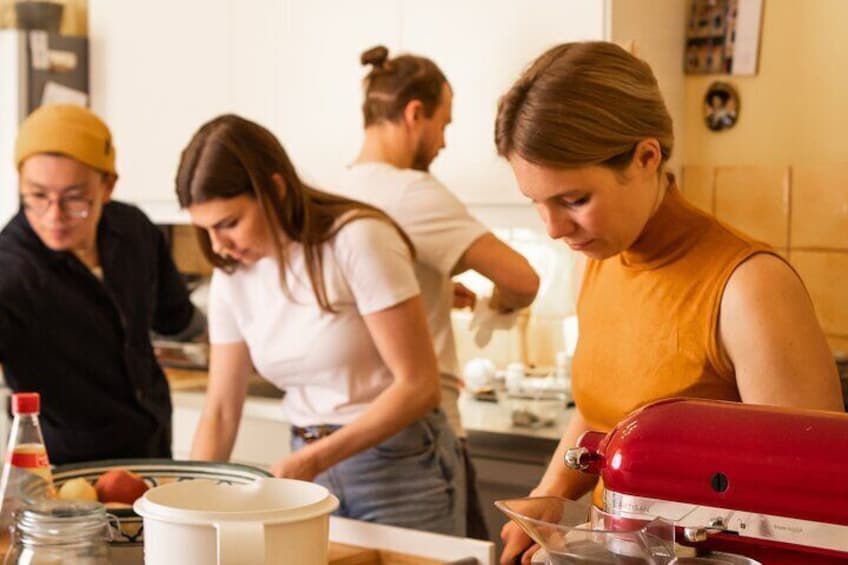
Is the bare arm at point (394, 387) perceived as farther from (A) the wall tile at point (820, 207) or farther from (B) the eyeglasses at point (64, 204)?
(A) the wall tile at point (820, 207)

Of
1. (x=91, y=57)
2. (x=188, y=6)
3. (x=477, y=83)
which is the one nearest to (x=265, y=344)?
(x=477, y=83)

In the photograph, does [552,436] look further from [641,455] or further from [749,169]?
[641,455]

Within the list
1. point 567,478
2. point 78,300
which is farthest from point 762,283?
point 78,300

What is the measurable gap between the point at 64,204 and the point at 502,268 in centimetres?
77

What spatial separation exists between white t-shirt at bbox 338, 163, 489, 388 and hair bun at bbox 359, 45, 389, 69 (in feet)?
0.69

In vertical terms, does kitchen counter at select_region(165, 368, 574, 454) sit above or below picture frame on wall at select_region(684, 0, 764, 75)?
below

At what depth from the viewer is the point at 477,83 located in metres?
2.87

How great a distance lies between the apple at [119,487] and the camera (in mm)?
1706

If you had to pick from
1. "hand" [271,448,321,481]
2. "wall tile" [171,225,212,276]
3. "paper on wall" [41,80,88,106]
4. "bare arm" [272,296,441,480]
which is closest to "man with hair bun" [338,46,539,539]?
"bare arm" [272,296,441,480]

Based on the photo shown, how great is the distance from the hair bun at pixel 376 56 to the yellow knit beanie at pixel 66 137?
1.63 ft

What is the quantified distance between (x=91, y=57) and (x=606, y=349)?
8.28 feet

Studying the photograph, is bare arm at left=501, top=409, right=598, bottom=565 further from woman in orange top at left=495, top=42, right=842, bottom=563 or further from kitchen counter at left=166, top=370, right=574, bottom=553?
kitchen counter at left=166, top=370, right=574, bottom=553

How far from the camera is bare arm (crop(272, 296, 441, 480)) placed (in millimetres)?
1988

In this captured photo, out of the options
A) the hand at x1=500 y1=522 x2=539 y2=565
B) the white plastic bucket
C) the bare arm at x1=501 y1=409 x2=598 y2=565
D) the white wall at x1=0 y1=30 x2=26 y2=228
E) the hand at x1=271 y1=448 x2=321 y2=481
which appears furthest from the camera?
the white wall at x1=0 y1=30 x2=26 y2=228
